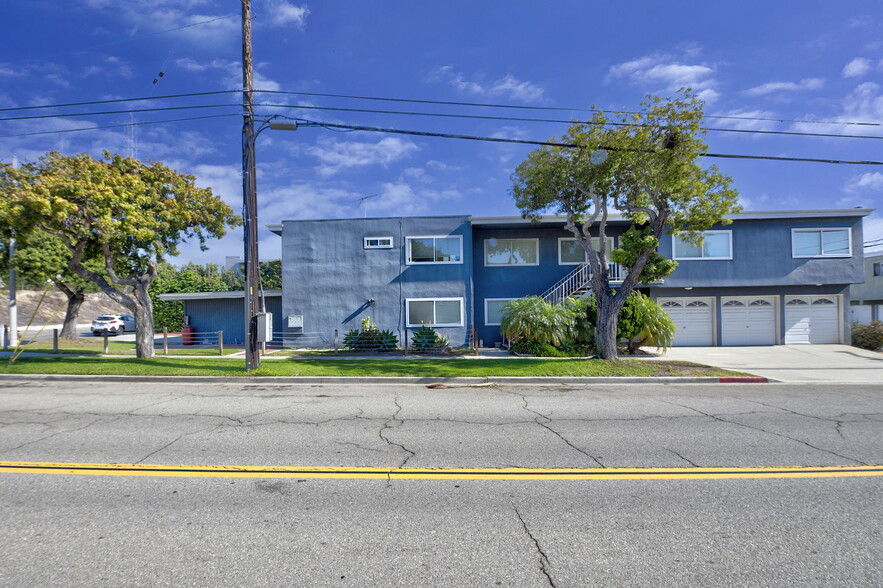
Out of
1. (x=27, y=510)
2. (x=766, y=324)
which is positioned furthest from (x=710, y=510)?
(x=766, y=324)

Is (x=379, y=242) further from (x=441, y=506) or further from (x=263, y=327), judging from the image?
(x=441, y=506)

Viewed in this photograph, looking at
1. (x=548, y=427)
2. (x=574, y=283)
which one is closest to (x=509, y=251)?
(x=574, y=283)

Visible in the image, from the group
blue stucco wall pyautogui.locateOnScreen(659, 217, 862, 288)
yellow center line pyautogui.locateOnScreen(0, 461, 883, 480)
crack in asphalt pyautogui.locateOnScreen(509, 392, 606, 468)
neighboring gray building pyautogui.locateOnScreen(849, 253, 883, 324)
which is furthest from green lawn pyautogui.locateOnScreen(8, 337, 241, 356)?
neighboring gray building pyautogui.locateOnScreen(849, 253, 883, 324)

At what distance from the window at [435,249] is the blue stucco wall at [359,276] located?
21 centimetres

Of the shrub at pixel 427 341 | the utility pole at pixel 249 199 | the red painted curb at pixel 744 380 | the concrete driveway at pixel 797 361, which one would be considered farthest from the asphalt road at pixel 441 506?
the shrub at pixel 427 341

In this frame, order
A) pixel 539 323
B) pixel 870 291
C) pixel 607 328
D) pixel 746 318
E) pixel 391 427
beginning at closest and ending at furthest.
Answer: pixel 391 427 < pixel 607 328 < pixel 539 323 < pixel 746 318 < pixel 870 291

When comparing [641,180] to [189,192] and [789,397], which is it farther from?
[189,192]

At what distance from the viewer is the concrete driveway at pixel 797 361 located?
38.8 feet

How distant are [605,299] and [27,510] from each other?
13461 mm

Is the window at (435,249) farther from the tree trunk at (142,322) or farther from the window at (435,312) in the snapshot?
the tree trunk at (142,322)

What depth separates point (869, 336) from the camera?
18109 millimetres

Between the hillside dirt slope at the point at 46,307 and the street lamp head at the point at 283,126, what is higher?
the street lamp head at the point at 283,126

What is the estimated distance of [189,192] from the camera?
14.4 metres

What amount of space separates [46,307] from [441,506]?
6730 cm
